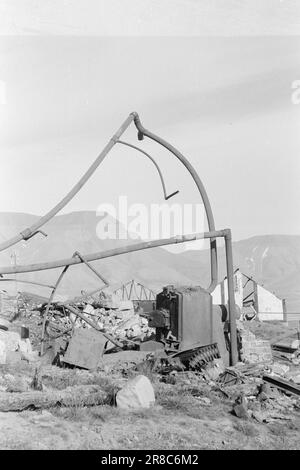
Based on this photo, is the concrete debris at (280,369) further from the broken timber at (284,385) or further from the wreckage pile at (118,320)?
the wreckage pile at (118,320)

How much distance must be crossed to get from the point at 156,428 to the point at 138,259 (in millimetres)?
96343

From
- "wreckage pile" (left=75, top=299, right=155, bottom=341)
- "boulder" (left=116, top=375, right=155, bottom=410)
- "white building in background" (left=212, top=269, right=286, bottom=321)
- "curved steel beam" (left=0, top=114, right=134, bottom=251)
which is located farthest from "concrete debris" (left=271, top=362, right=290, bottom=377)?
"white building in background" (left=212, top=269, right=286, bottom=321)

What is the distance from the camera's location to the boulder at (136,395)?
6223 mm

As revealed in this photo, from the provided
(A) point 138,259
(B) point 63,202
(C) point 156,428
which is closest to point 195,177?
(B) point 63,202

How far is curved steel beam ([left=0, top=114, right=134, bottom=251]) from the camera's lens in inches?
378

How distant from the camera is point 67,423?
18.4 feet

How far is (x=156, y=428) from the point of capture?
556cm

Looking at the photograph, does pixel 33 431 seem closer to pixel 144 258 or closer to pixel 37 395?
pixel 37 395

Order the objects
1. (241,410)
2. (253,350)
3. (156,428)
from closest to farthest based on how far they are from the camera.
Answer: (156,428), (241,410), (253,350)

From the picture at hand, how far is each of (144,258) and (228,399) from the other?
96.2 metres

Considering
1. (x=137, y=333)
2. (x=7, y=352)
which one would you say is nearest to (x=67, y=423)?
(x=7, y=352)

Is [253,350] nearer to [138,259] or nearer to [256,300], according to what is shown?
[256,300]

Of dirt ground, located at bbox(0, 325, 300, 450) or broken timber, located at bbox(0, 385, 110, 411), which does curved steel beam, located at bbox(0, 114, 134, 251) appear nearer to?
broken timber, located at bbox(0, 385, 110, 411)

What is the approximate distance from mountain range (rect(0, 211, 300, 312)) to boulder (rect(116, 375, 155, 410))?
6628 cm
